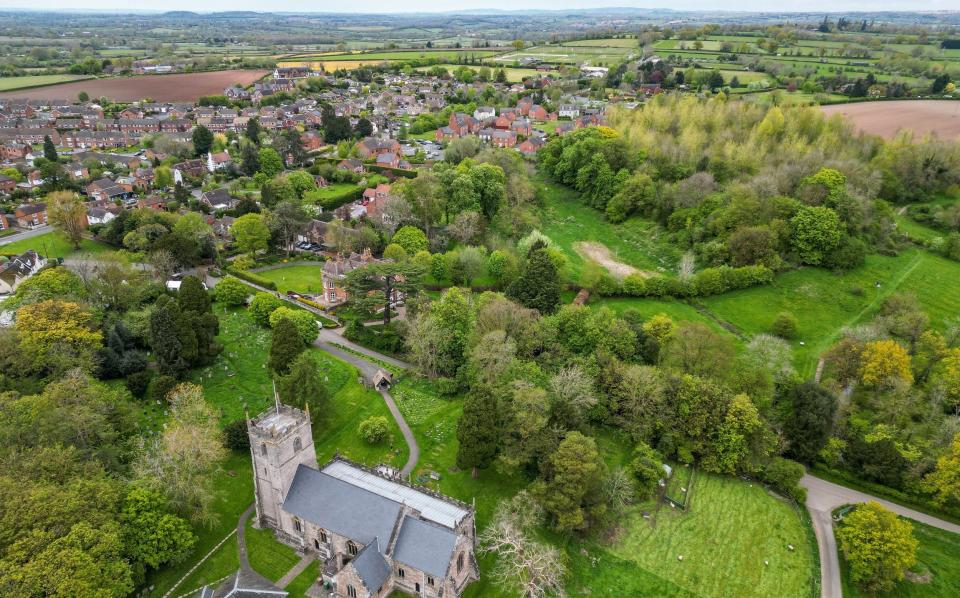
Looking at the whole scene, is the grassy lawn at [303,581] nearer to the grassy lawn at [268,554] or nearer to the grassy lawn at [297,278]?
the grassy lawn at [268,554]

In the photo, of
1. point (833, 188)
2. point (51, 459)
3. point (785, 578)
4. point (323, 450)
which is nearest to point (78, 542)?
point (51, 459)

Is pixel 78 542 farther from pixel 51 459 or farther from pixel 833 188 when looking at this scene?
pixel 833 188

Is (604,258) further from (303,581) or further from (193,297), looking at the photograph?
(303,581)

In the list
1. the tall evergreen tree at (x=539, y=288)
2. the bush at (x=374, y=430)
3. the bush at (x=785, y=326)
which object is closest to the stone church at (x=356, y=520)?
the bush at (x=374, y=430)

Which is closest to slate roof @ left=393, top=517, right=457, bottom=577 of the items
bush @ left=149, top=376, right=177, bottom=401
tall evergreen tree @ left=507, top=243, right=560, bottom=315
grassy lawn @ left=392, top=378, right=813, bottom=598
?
grassy lawn @ left=392, top=378, right=813, bottom=598

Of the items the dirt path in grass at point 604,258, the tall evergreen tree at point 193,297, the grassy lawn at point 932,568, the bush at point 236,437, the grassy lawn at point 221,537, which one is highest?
the tall evergreen tree at point 193,297

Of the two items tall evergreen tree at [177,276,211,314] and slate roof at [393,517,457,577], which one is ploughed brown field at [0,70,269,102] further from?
slate roof at [393,517,457,577]

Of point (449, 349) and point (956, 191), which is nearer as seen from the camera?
point (449, 349)
